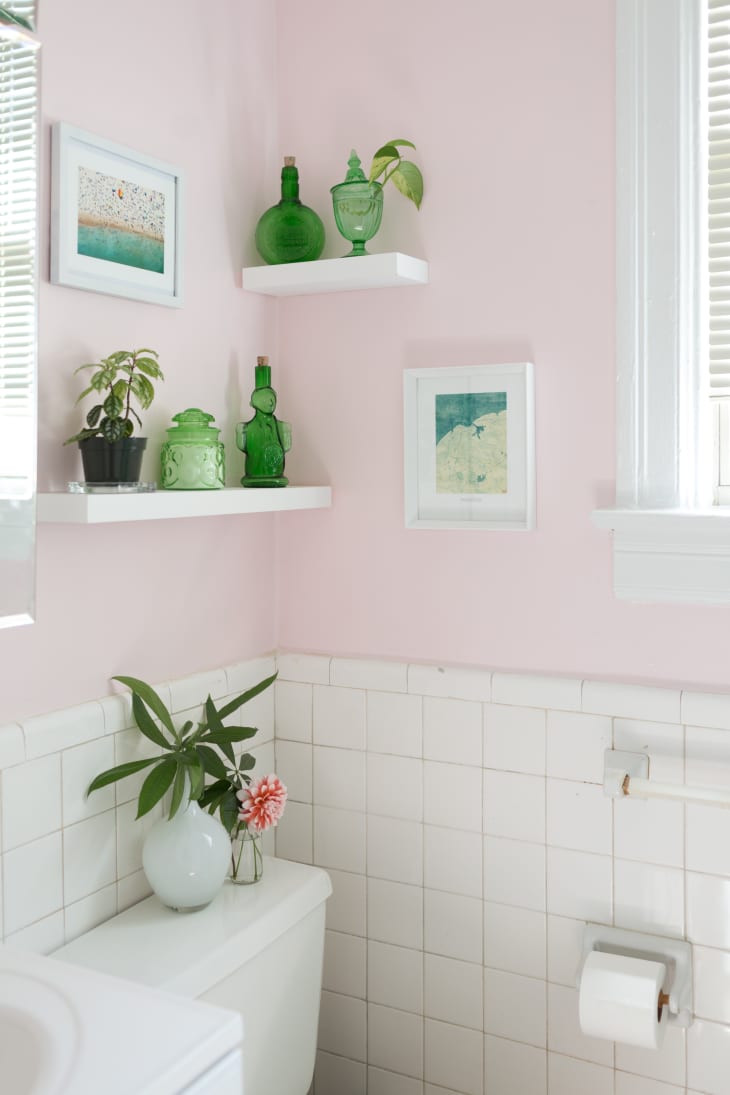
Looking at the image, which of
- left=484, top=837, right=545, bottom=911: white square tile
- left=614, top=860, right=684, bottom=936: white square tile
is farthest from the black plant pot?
left=614, top=860, right=684, bottom=936: white square tile

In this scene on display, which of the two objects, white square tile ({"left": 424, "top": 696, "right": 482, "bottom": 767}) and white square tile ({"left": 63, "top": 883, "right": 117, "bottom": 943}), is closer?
white square tile ({"left": 63, "top": 883, "right": 117, "bottom": 943})

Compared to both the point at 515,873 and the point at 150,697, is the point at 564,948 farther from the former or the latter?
the point at 150,697

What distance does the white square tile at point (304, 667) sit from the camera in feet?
6.14

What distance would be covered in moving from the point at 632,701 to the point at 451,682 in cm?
31

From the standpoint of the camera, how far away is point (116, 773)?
147cm

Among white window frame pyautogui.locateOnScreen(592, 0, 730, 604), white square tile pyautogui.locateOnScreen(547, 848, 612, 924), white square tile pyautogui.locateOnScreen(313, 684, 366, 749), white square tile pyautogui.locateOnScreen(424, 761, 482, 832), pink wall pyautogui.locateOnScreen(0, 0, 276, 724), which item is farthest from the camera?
white square tile pyautogui.locateOnScreen(313, 684, 366, 749)

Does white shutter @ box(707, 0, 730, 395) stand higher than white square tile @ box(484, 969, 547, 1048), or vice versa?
white shutter @ box(707, 0, 730, 395)

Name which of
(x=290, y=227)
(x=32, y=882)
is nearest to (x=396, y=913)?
(x=32, y=882)

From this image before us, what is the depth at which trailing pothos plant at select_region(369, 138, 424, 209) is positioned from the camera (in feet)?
5.48

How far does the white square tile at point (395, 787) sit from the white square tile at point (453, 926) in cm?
15

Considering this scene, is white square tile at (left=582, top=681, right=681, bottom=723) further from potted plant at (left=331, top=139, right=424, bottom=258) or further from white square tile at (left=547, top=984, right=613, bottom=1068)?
potted plant at (left=331, top=139, right=424, bottom=258)

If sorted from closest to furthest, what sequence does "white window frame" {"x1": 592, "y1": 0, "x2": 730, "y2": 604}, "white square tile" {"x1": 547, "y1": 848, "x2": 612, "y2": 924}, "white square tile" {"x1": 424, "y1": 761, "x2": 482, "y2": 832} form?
"white window frame" {"x1": 592, "y1": 0, "x2": 730, "y2": 604}, "white square tile" {"x1": 547, "y1": 848, "x2": 612, "y2": 924}, "white square tile" {"x1": 424, "y1": 761, "x2": 482, "y2": 832}

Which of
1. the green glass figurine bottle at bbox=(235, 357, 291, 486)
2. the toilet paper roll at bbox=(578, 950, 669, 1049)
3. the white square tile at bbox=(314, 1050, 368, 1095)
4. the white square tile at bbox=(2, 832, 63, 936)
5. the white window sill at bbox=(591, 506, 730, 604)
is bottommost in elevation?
the white square tile at bbox=(314, 1050, 368, 1095)

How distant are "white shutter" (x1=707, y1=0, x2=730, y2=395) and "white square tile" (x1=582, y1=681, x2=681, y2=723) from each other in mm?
474
